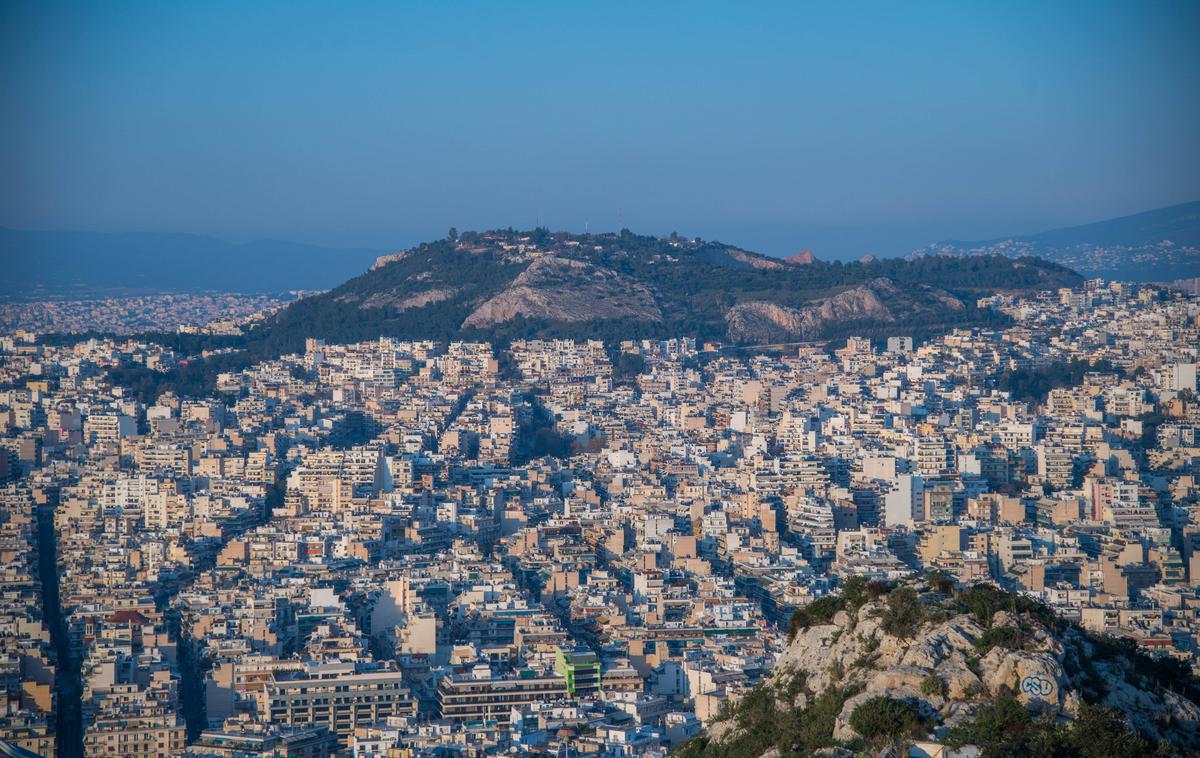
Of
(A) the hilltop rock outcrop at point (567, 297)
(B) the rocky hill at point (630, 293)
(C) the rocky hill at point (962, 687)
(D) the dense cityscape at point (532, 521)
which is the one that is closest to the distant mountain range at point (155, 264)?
(D) the dense cityscape at point (532, 521)

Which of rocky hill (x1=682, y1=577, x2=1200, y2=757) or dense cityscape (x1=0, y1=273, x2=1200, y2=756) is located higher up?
rocky hill (x1=682, y1=577, x2=1200, y2=757)

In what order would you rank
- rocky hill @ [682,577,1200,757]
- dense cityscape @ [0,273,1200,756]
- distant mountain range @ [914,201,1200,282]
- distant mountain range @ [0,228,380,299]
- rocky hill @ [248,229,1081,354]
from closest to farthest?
rocky hill @ [682,577,1200,757], dense cityscape @ [0,273,1200,756], distant mountain range @ [0,228,380,299], distant mountain range @ [914,201,1200,282], rocky hill @ [248,229,1081,354]

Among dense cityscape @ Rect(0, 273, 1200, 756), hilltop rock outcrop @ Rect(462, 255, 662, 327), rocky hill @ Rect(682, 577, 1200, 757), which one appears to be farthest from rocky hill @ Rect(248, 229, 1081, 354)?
rocky hill @ Rect(682, 577, 1200, 757)

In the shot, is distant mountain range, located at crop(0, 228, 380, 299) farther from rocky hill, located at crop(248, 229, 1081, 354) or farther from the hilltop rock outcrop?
the hilltop rock outcrop

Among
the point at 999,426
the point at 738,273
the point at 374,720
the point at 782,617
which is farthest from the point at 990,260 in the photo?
the point at 374,720

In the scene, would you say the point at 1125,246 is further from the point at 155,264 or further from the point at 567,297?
the point at 155,264

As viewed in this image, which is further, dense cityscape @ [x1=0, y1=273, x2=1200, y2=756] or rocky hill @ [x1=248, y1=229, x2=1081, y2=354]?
rocky hill @ [x1=248, y1=229, x2=1081, y2=354]
